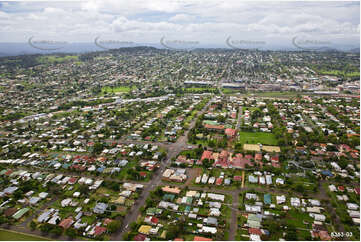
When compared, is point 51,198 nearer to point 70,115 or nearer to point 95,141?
point 95,141

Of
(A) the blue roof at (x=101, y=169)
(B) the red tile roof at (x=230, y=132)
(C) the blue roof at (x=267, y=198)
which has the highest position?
(B) the red tile roof at (x=230, y=132)

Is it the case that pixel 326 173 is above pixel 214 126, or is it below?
below

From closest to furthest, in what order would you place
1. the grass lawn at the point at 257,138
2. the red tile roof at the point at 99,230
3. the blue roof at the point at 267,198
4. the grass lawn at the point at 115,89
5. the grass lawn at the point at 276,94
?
the red tile roof at the point at 99,230, the blue roof at the point at 267,198, the grass lawn at the point at 257,138, the grass lawn at the point at 276,94, the grass lawn at the point at 115,89

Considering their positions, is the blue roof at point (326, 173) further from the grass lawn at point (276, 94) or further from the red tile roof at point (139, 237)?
the grass lawn at point (276, 94)

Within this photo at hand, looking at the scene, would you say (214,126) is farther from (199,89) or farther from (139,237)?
(199,89)

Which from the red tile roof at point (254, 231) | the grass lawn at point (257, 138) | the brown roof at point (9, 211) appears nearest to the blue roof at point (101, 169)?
the brown roof at point (9, 211)

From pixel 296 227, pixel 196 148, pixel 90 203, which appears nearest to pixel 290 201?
pixel 296 227

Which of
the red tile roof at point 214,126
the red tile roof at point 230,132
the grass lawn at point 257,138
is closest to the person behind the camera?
the grass lawn at point 257,138

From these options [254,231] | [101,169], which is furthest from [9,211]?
[254,231]
